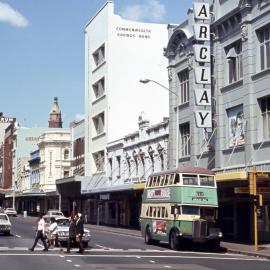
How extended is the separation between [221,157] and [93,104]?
3361 centimetres

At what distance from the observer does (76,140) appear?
251 ft

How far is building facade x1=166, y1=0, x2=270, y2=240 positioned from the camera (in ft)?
109

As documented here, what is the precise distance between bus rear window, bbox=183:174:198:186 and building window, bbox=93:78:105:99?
122 ft

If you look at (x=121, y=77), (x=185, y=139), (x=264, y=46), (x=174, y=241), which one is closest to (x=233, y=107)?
(x=264, y=46)

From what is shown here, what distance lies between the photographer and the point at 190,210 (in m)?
29.3

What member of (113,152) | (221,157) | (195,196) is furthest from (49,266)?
(113,152)

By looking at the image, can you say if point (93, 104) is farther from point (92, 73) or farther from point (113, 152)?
point (113, 152)

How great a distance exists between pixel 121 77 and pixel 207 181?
3569 cm

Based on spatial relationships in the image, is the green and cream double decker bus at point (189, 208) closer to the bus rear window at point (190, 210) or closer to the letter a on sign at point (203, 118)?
the bus rear window at point (190, 210)

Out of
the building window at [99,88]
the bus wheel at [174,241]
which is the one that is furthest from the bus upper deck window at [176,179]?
the building window at [99,88]

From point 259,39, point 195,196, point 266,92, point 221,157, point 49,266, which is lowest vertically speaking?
point 49,266

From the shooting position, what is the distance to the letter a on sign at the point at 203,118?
122 ft

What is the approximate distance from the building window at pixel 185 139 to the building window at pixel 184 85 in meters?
1.81

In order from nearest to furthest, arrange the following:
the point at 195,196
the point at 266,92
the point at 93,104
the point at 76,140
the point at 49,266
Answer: the point at 49,266
the point at 195,196
the point at 266,92
the point at 93,104
the point at 76,140
